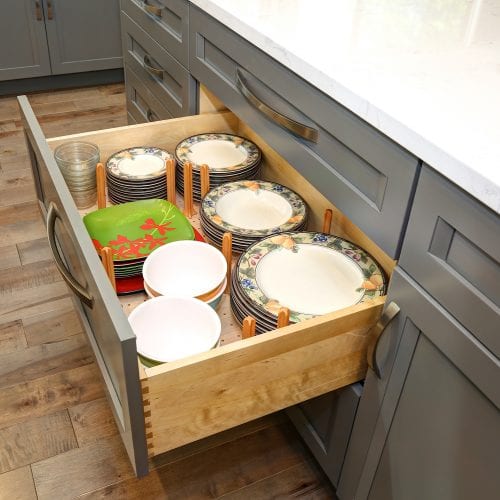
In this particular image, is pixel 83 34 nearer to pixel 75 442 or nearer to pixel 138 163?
pixel 138 163

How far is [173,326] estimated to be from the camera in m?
1.08

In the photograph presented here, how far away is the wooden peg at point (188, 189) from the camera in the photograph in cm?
135

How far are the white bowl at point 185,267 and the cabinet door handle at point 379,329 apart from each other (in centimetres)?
36

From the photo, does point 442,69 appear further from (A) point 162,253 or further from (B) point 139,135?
(B) point 139,135

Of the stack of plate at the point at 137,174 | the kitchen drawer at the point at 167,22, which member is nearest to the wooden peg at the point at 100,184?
the stack of plate at the point at 137,174

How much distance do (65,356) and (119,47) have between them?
2043 millimetres

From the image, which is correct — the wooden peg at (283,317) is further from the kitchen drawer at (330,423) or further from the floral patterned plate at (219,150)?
the floral patterned plate at (219,150)

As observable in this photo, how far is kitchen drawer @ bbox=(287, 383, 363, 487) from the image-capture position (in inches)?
43.4

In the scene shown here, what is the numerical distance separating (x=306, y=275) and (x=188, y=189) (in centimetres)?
39

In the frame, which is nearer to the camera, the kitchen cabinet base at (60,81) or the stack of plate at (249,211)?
the stack of plate at (249,211)

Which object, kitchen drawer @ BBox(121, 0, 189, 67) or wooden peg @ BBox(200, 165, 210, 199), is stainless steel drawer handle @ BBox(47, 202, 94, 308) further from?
kitchen drawer @ BBox(121, 0, 189, 67)

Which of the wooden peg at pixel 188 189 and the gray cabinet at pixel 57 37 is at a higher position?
the wooden peg at pixel 188 189

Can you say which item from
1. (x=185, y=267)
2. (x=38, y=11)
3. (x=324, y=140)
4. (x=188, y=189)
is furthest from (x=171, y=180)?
(x=38, y=11)

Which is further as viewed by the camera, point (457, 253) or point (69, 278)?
point (69, 278)
